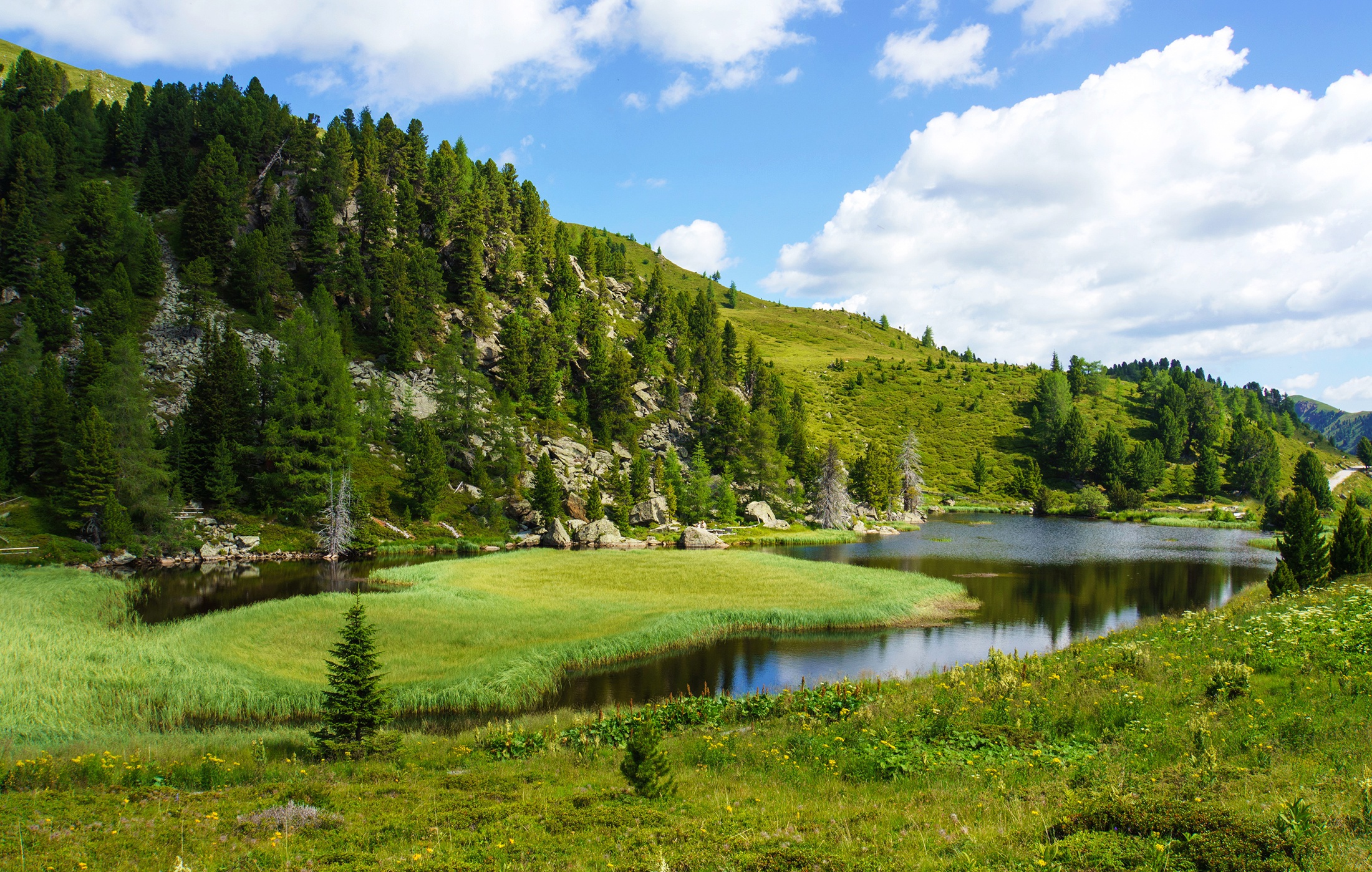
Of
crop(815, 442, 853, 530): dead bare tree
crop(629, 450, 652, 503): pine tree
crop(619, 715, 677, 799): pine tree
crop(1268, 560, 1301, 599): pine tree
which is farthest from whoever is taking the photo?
crop(815, 442, 853, 530): dead bare tree

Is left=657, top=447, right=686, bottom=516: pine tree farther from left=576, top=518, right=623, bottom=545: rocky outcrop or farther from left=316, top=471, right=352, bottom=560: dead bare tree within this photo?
left=316, top=471, right=352, bottom=560: dead bare tree

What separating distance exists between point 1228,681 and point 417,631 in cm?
3364

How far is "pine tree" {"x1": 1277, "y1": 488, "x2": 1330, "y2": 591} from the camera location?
3531 centimetres

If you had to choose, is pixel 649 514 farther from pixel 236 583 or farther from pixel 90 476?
pixel 90 476

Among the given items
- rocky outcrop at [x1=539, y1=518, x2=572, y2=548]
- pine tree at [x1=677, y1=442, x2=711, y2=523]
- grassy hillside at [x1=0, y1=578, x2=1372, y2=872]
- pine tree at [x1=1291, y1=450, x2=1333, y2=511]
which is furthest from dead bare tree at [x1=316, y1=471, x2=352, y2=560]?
pine tree at [x1=1291, y1=450, x2=1333, y2=511]

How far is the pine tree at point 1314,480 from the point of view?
131250 millimetres

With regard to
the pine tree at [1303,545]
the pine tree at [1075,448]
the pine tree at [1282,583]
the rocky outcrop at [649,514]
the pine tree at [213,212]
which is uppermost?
the pine tree at [213,212]

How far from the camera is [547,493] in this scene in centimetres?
8356

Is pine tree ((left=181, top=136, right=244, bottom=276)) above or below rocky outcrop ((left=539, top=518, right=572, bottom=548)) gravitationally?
above

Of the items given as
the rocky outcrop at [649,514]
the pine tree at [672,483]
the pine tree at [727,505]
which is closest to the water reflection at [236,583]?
the rocky outcrop at [649,514]

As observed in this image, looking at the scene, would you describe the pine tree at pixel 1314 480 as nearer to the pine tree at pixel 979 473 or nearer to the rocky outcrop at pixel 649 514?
the pine tree at pixel 979 473

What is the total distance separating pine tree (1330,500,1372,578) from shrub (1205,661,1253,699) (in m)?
25.9

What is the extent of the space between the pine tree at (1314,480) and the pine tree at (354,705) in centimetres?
17603

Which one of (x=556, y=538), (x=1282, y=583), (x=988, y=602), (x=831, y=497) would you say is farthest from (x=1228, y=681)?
(x=831, y=497)
